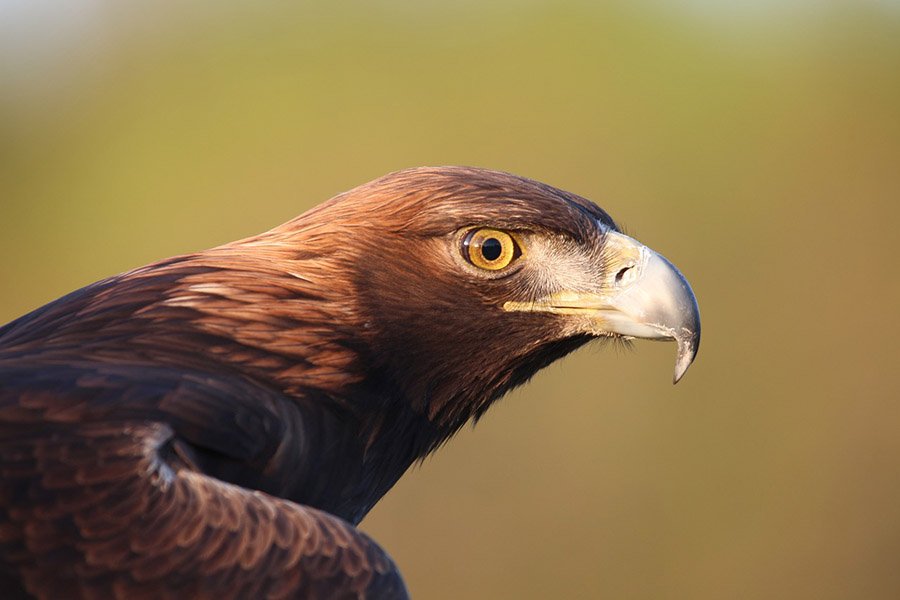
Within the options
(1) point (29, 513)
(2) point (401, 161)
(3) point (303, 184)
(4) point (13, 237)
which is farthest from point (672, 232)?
(1) point (29, 513)

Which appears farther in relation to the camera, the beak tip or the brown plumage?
the beak tip

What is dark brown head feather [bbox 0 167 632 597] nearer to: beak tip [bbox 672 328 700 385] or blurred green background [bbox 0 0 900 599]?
beak tip [bbox 672 328 700 385]

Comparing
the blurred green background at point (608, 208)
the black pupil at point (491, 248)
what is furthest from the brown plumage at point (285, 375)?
the blurred green background at point (608, 208)

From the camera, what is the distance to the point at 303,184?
13.2 m

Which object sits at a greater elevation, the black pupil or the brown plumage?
the black pupil

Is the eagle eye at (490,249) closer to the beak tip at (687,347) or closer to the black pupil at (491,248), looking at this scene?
the black pupil at (491,248)

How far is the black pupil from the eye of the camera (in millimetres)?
3456

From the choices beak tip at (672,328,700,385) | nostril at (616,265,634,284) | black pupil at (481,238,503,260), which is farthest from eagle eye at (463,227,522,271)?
beak tip at (672,328,700,385)

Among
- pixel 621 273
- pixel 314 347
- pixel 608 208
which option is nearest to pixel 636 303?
pixel 621 273

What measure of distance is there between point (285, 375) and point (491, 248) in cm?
67

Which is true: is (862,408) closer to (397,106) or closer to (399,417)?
(397,106)

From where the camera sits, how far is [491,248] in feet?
11.4

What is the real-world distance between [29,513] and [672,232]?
31.7ft

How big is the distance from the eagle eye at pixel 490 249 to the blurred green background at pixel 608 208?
697cm
